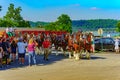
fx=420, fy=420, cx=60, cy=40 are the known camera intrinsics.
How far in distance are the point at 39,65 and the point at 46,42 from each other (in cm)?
370

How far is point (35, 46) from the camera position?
89.9ft

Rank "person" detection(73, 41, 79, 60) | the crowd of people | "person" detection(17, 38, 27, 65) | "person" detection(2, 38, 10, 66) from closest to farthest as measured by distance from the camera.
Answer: "person" detection(2, 38, 10, 66), the crowd of people, "person" detection(17, 38, 27, 65), "person" detection(73, 41, 79, 60)

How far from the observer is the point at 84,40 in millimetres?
31016

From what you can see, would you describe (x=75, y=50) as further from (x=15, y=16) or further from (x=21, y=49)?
(x=15, y=16)

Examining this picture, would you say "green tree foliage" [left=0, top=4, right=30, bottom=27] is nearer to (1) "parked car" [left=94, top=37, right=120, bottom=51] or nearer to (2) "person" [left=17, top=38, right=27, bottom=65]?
(1) "parked car" [left=94, top=37, right=120, bottom=51]

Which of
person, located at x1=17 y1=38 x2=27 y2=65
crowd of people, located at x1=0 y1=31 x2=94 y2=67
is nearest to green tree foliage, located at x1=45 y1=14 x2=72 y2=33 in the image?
crowd of people, located at x1=0 y1=31 x2=94 y2=67

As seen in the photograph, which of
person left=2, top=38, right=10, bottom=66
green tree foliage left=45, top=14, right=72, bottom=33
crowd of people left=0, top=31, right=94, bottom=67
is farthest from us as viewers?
green tree foliage left=45, top=14, right=72, bottom=33

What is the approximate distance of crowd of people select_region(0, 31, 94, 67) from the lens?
85.1ft

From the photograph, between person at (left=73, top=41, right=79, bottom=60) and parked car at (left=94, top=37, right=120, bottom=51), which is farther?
parked car at (left=94, top=37, right=120, bottom=51)

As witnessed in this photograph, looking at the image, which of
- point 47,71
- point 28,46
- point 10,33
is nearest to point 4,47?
point 28,46

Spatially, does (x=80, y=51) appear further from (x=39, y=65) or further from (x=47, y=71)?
(x=47, y=71)

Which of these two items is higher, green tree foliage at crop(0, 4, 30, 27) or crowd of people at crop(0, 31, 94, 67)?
green tree foliage at crop(0, 4, 30, 27)

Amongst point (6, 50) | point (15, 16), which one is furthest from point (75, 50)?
point (15, 16)

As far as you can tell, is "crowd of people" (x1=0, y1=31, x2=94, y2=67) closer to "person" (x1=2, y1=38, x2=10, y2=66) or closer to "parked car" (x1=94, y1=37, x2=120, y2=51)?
"person" (x1=2, y1=38, x2=10, y2=66)
